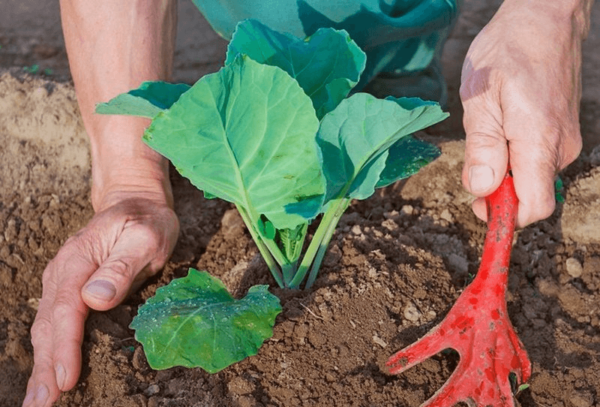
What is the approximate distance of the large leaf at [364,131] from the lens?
1.24m

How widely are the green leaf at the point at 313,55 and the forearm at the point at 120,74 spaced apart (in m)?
0.75

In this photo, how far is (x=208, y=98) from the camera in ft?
4.01

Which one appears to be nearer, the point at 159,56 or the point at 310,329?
the point at 310,329

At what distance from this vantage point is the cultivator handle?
1.43 m

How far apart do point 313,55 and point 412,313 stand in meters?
0.65

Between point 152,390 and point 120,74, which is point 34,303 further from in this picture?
point 120,74

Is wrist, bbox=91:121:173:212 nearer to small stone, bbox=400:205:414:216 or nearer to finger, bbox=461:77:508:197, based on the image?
small stone, bbox=400:205:414:216

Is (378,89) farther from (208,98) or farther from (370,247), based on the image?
(208,98)

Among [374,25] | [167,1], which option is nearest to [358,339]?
[374,25]

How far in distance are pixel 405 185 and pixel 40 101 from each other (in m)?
1.41

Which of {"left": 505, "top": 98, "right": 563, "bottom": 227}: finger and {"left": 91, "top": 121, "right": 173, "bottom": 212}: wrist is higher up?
{"left": 505, "top": 98, "right": 563, "bottom": 227}: finger

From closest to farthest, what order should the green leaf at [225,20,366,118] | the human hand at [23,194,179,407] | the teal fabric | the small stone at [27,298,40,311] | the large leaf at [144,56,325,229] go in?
the large leaf at [144,56,325,229] → the green leaf at [225,20,366,118] → the human hand at [23,194,179,407] → the small stone at [27,298,40,311] → the teal fabric

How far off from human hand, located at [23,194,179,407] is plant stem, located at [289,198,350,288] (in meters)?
0.44

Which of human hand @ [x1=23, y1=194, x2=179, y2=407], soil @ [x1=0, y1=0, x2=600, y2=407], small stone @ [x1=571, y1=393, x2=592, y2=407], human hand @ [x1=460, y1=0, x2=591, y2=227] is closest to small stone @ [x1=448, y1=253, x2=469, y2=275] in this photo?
soil @ [x1=0, y1=0, x2=600, y2=407]
